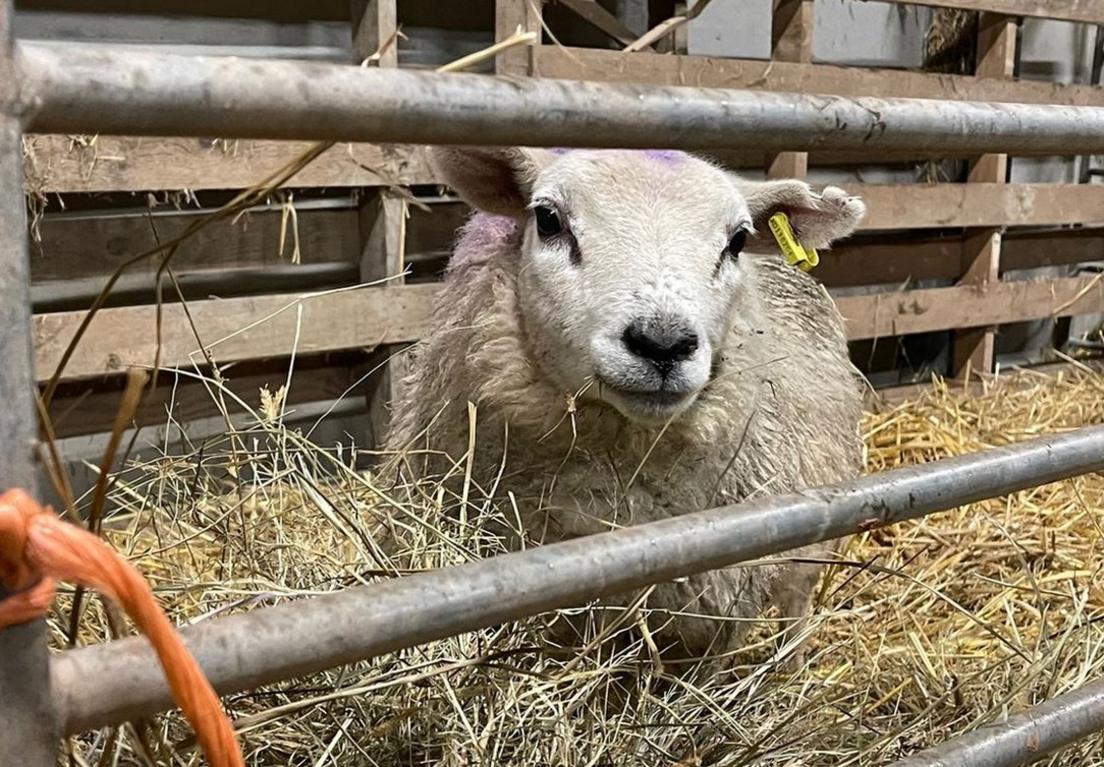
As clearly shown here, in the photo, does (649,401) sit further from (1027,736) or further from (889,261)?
(889,261)

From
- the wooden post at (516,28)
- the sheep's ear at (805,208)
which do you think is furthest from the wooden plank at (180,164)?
the sheep's ear at (805,208)

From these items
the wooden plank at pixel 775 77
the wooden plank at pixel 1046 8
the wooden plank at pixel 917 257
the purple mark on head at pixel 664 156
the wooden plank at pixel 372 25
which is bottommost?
the wooden plank at pixel 917 257

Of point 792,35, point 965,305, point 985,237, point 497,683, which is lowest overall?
point 965,305

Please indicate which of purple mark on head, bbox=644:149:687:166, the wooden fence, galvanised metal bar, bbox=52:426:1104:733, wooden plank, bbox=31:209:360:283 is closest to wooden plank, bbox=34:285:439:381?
the wooden fence

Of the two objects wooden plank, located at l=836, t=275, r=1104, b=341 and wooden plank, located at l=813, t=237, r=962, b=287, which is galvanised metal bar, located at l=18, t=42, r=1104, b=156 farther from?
wooden plank, located at l=813, t=237, r=962, b=287

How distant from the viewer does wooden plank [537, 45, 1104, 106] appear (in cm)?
351

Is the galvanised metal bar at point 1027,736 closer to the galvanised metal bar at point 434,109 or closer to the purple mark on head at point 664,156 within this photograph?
the galvanised metal bar at point 434,109

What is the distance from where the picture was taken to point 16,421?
0.67 metres

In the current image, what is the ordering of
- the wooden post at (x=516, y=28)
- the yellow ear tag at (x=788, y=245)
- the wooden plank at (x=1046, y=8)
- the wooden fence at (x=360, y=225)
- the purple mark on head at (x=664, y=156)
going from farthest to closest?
the wooden plank at (x=1046, y=8) → the wooden post at (x=516, y=28) → the wooden fence at (x=360, y=225) → the purple mark on head at (x=664, y=156) → the yellow ear tag at (x=788, y=245)

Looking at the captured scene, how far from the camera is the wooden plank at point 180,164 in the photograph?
9.20 ft

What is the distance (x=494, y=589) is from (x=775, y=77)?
137 inches

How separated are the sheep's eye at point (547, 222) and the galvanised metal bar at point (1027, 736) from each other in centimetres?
120

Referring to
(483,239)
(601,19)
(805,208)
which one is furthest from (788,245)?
(601,19)

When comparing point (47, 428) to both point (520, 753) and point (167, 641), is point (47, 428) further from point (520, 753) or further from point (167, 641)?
point (520, 753)
